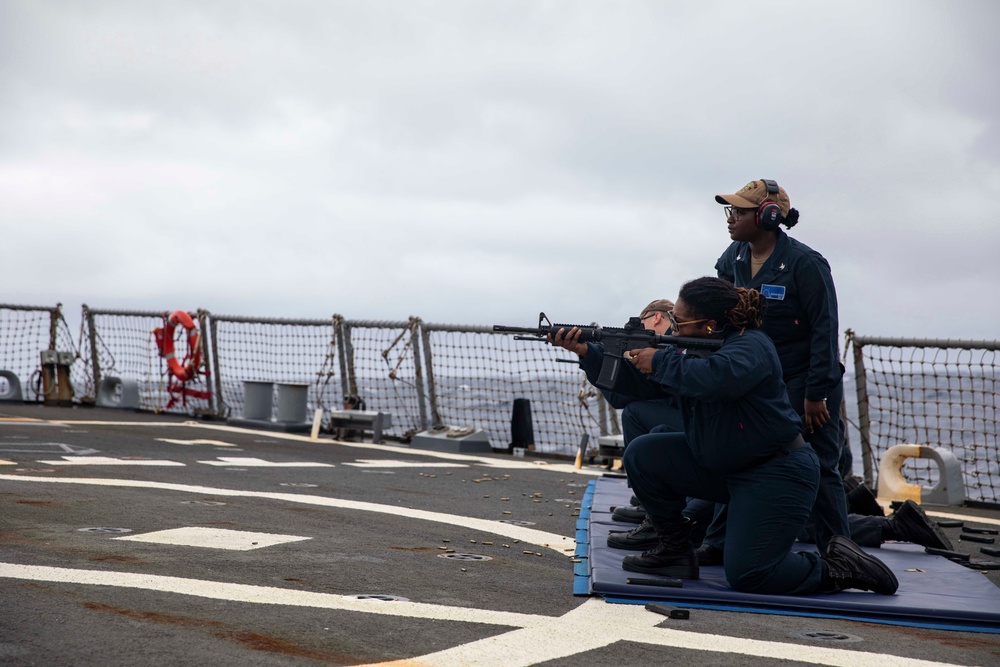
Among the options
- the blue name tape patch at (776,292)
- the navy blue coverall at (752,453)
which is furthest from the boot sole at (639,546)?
the blue name tape patch at (776,292)

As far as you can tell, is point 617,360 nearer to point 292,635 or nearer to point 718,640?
point 718,640

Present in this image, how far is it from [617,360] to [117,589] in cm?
248

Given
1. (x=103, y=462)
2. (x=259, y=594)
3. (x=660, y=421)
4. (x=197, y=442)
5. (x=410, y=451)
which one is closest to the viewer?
(x=259, y=594)

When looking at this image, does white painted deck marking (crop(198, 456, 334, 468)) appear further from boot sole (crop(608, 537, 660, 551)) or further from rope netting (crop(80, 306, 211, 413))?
rope netting (crop(80, 306, 211, 413))

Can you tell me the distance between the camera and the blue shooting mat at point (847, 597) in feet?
14.4

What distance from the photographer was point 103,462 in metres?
8.34

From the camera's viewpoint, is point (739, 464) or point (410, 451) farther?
point (410, 451)

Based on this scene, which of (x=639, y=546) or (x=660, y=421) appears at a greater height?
(x=660, y=421)

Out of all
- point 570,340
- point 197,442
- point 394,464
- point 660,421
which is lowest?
point 394,464

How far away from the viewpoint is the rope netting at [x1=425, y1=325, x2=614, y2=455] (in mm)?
13406

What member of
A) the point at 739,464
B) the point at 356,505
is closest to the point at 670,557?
the point at 739,464

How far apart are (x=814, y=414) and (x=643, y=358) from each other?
130cm

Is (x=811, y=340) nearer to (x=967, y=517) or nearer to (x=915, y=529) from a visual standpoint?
(x=915, y=529)

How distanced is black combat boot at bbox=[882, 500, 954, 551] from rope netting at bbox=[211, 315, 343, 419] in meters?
9.51
